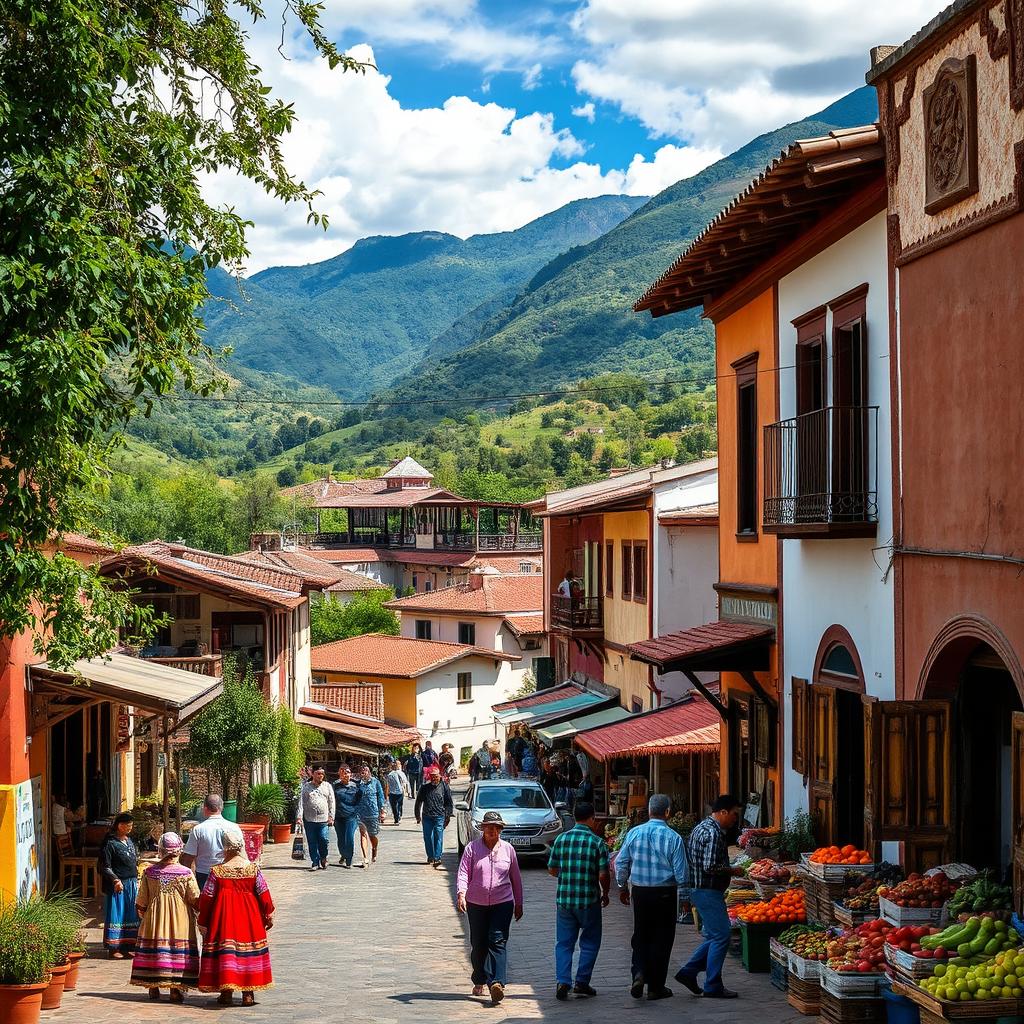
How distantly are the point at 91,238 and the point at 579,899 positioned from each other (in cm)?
668

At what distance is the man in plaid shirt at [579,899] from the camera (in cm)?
1156

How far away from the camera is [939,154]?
34.6 feet

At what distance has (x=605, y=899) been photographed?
467 inches

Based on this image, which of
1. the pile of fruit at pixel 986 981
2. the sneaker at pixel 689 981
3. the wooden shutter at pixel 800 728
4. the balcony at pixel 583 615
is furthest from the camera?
the balcony at pixel 583 615

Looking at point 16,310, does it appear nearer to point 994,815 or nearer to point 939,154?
point 939,154

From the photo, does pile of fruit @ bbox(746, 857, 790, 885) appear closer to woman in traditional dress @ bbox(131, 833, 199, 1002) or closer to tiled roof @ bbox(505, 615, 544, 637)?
woman in traditional dress @ bbox(131, 833, 199, 1002)

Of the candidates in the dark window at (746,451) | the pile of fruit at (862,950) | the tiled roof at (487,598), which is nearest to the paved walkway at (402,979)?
the pile of fruit at (862,950)

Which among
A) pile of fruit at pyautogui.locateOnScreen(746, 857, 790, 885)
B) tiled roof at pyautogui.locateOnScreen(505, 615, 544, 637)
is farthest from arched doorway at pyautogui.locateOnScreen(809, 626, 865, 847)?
tiled roof at pyautogui.locateOnScreen(505, 615, 544, 637)

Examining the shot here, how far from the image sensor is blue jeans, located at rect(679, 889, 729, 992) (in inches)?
453

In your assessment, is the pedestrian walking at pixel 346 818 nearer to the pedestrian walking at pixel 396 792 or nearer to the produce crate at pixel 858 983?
the pedestrian walking at pixel 396 792

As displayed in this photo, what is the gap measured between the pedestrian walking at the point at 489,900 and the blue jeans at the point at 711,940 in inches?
60.1

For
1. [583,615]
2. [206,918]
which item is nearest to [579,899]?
[206,918]

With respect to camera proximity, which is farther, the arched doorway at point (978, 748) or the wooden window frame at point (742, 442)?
the wooden window frame at point (742, 442)

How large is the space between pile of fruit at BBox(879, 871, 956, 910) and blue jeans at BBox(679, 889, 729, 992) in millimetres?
1779
